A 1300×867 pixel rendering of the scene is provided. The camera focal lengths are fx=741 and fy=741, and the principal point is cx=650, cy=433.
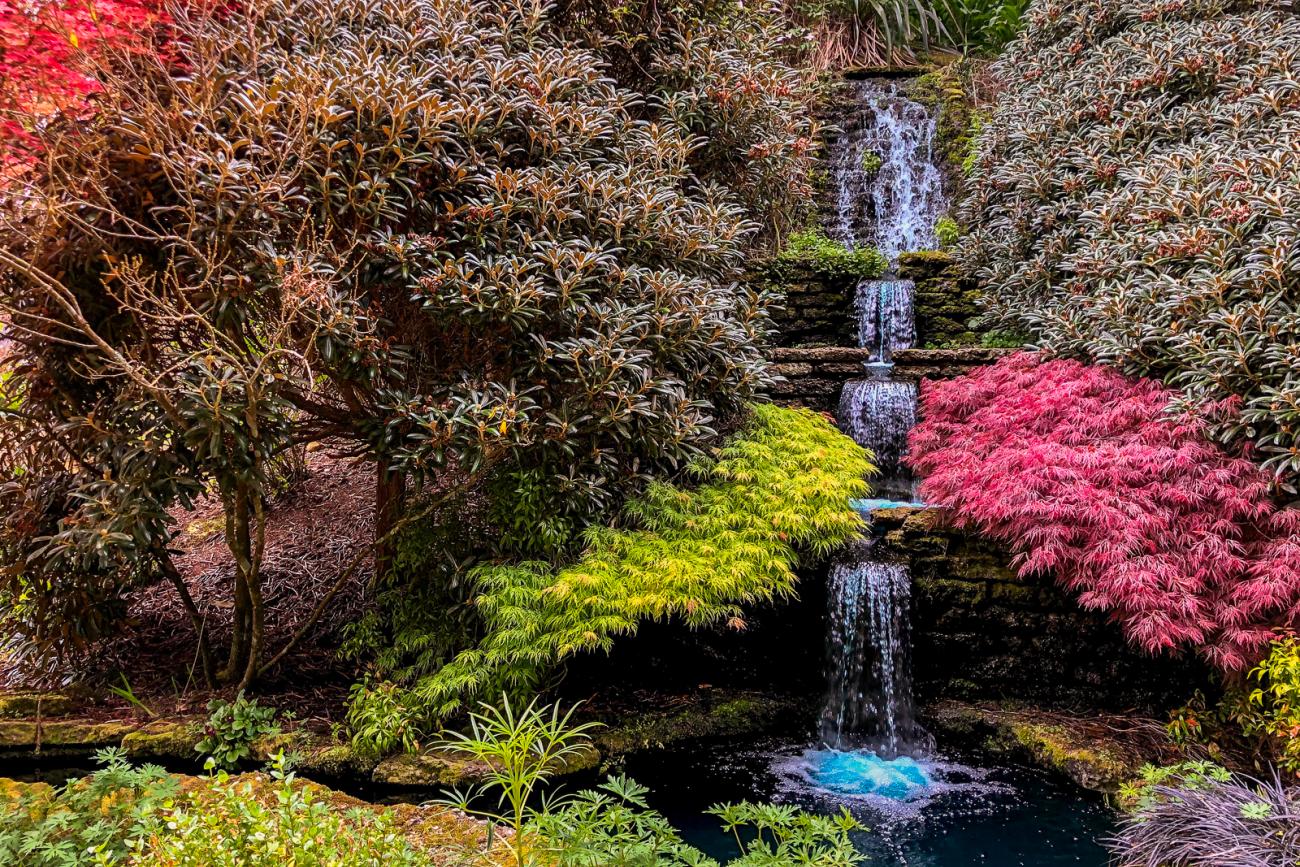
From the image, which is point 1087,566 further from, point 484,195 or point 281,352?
point 281,352

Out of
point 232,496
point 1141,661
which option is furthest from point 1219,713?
point 232,496

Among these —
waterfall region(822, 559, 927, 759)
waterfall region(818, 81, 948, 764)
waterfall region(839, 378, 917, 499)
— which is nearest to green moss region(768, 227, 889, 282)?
waterfall region(818, 81, 948, 764)

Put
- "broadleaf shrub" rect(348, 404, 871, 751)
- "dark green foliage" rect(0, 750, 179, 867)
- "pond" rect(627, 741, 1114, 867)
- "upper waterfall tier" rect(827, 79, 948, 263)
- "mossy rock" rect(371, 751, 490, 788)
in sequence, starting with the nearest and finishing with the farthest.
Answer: "dark green foliage" rect(0, 750, 179, 867) < "pond" rect(627, 741, 1114, 867) < "mossy rock" rect(371, 751, 490, 788) < "broadleaf shrub" rect(348, 404, 871, 751) < "upper waterfall tier" rect(827, 79, 948, 263)

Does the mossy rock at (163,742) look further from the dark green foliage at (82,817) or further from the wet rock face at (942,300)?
the wet rock face at (942,300)

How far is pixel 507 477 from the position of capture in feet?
15.4

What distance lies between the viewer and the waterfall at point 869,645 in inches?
203

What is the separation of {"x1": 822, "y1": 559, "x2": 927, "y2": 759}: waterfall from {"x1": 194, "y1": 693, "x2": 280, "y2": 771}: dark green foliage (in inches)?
144

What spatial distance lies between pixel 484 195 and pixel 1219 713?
543cm

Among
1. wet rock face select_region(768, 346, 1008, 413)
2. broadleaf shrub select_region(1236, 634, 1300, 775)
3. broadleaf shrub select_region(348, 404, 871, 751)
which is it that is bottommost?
broadleaf shrub select_region(1236, 634, 1300, 775)

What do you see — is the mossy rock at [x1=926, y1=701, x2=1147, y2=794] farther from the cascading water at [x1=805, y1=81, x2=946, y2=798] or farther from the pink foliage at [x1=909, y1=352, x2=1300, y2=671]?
the pink foliage at [x1=909, y1=352, x2=1300, y2=671]

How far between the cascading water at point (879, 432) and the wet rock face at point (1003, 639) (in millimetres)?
195

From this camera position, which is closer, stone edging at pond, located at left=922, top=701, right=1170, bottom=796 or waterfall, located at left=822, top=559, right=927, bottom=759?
stone edging at pond, located at left=922, top=701, right=1170, bottom=796

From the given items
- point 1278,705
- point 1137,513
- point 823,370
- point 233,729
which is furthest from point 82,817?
point 823,370

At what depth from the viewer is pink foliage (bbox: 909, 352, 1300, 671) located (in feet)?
13.3
